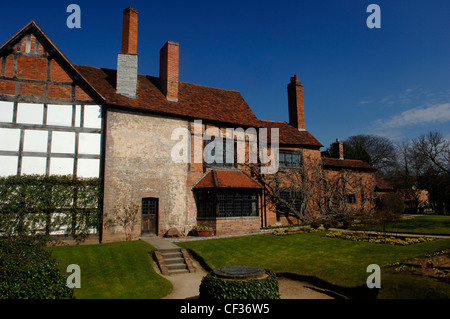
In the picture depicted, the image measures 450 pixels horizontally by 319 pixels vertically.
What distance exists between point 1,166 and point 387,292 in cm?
1742

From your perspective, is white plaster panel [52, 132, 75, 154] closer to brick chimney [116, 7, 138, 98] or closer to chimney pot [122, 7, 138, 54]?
brick chimney [116, 7, 138, 98]

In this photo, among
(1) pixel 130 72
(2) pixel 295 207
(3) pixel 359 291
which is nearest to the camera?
(3) pixel 359 291

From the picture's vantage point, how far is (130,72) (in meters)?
19.8

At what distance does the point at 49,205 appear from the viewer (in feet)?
51.4

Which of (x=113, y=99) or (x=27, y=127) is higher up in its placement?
(x=113, y=99)

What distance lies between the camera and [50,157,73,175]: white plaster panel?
1619cm

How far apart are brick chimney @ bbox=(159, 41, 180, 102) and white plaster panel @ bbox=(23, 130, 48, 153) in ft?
27.3

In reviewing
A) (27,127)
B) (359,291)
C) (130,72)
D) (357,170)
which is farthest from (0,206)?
(357,170)

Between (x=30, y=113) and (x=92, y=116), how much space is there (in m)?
3.03

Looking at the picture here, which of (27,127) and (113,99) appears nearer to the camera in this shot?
(27,127)

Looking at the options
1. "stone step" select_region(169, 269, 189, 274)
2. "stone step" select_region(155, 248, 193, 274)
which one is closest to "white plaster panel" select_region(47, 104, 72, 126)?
"stone step" select_region(155, 248, 193, 274)

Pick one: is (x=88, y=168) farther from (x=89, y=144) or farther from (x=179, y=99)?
(x=179, y=99)

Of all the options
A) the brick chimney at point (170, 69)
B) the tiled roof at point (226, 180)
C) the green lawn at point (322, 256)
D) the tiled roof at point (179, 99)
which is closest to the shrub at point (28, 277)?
the green lawn at point (322, 256)
